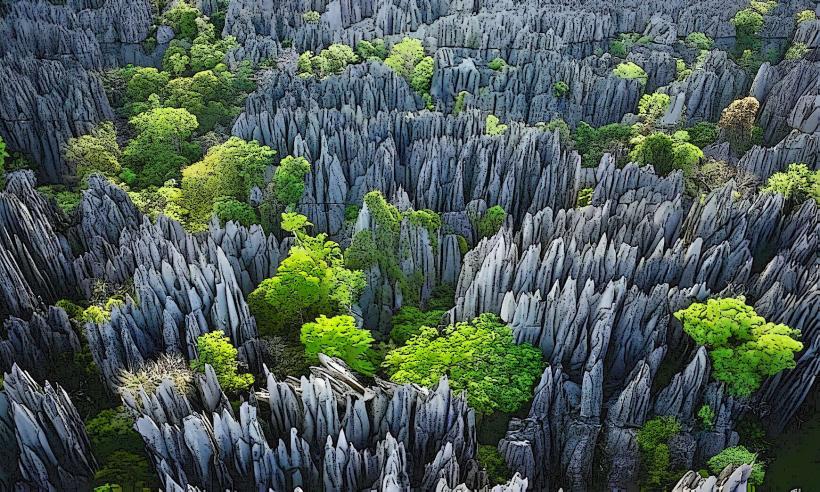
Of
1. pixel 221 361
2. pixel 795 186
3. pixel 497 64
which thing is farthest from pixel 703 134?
pixel 221 361

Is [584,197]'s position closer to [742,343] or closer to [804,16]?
[742,343]

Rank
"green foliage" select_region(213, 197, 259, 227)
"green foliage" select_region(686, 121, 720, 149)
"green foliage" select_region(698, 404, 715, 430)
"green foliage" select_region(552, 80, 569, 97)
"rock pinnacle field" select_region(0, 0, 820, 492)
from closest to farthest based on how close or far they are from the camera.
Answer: "rock pinnacle field" select_region(0, 0, 820, 492) < "green foliage" select_region(698, 404, 715, 430) < "green foliage" select_region(213, 197, 259, 227) < "green foliage" select_region(686, 121, 720, 149) < "green foliage" select_region(552, 80, 569, 97)

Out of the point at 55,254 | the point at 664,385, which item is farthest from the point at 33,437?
the point at 664,385

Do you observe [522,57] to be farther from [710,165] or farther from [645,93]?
[710,165]

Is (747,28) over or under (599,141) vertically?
over

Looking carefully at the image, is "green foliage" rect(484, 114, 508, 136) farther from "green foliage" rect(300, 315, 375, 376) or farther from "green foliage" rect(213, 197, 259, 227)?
"green foliage" rect(300, 315, 375, 376)

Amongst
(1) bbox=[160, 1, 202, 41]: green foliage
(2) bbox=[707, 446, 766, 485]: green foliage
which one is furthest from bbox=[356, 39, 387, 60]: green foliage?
(2) bbox=[707, 446, 766, 485]: green foliage
